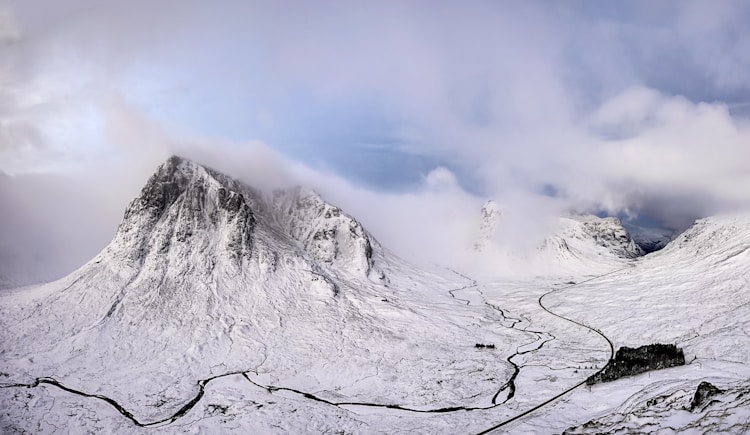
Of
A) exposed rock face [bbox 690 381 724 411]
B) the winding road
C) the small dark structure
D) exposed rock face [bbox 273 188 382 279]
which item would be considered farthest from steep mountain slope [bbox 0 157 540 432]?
exposed rock face [bbox 690 381 724 411]

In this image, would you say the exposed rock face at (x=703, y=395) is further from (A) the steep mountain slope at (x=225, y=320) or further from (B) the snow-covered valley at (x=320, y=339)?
(A) the steep mountain slope at (x=225, y=320)

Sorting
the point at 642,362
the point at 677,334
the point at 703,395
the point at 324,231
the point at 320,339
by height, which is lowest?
the point at 703,395

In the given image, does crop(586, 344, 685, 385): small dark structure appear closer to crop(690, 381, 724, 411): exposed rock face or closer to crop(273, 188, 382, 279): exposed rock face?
crop(690, 381, 724, 411): exposed rock face

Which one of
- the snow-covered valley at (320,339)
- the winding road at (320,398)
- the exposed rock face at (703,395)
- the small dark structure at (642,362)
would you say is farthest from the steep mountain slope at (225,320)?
the exposed rock face at (703,395)

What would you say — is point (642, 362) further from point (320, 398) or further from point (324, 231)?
point (324, 231)

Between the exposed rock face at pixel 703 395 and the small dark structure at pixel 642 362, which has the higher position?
the small dark structure at pixel 642 362

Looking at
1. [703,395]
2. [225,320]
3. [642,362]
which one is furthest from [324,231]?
[703,395]
